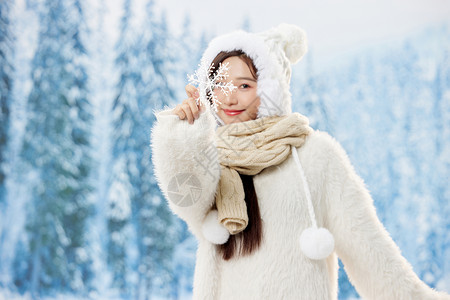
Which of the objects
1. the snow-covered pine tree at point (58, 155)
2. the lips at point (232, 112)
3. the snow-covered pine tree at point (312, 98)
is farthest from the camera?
the snow-covered pine tree at point (312, 98)

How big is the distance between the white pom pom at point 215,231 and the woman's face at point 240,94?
0.25 meters

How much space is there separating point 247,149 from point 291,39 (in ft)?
1.05

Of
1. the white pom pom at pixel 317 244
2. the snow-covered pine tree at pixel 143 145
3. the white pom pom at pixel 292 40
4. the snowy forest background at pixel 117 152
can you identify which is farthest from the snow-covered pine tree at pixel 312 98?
the white pom pom at pixel 317 244

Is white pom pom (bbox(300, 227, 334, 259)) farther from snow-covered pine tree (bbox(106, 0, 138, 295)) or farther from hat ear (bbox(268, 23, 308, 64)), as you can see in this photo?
snow-covered pine tree (bbox(106, 0, 138, 295))

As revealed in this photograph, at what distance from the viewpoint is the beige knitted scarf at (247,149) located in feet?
2.74

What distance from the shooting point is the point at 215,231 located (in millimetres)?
840

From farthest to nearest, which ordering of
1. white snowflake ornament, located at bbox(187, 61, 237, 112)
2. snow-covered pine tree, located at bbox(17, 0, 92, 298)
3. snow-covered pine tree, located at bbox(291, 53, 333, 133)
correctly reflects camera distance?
snow-covered pine tree, located at bbox(291, 53, 333, 133) → snow-covered pine tree, located at bbox(17, 0, 92, 298) → white snowflake ornament, located at bbox(187, 61, 237, 112)

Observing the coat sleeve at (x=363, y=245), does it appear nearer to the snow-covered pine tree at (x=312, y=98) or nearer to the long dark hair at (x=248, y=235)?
the long dark hair at (x=248, y=235)

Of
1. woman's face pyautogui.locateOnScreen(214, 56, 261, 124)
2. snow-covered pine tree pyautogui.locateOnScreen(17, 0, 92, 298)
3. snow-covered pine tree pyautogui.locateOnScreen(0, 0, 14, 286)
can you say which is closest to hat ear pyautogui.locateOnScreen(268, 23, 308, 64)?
woman's face pyautogui.locateOnScreen(214, 56, 261, 124)

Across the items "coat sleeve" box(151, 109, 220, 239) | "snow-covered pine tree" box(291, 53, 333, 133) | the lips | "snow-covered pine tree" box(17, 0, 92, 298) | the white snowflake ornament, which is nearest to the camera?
"coat sleeve" box(151, 109, 220, 239)

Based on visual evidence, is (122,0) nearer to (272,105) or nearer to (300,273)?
(272,105)

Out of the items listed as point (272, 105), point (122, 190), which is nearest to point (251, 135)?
point (272, 105)

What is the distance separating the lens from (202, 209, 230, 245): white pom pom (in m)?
0.84

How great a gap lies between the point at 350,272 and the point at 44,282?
2.37 m
